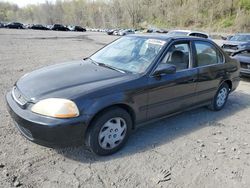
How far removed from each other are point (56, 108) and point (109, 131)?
0.83 metres

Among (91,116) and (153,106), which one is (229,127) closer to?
(153,106)

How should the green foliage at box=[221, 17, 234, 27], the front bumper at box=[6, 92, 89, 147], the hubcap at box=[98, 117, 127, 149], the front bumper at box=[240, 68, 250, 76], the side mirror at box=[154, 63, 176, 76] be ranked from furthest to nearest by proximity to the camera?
→ the green foliage at box=[221, 17, 234, 27]
the front bumper at box=[240, 68, 250, 76]
the side mirror at box=[154, 63, 176, 76]
the hubcap at box=[98, 117, 127, 149]
the front bumper at box=[6, 92, 89, 147]

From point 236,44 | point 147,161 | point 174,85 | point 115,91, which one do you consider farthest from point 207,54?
point 236,44

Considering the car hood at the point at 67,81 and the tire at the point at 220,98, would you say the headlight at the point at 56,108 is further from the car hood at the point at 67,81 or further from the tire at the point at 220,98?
the tire at the point at 220,98

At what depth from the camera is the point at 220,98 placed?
18.0ft

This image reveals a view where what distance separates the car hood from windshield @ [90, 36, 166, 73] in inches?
9.6

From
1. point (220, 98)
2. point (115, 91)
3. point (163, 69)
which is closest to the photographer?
point (115, 91)

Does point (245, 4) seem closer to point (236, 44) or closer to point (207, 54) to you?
point (236, 44)

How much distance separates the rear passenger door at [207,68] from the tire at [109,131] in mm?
1789

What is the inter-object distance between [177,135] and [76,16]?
120 metres

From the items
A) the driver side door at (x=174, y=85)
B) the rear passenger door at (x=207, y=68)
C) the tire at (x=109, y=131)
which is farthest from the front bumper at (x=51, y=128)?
the rear passenger door at (x=207, y=68)

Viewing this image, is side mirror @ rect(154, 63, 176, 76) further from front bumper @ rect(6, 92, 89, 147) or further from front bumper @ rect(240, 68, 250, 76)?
front bumper @ rect(240, 68, 250, 76)

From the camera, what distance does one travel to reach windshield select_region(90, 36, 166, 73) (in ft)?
12.9

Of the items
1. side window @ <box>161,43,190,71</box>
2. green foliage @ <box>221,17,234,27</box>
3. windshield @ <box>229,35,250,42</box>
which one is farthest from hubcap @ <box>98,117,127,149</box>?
green foliage @ <box>221,17,234,27</box>
